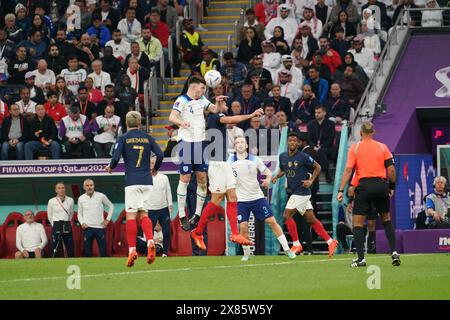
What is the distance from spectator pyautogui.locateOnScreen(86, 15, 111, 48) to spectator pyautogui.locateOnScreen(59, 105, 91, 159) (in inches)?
155

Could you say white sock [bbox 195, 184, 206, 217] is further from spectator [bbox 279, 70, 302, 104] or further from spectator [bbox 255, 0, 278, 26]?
spectator [bbox 255, 0, 278, 26]

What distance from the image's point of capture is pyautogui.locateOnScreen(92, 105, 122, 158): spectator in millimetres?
28047

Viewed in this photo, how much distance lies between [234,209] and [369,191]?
148 inches

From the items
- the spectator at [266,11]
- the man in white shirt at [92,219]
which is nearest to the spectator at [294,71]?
the spectator at [266,11]

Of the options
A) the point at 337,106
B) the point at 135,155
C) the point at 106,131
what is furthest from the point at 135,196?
the point at 106,131

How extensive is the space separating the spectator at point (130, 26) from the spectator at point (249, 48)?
3.18 meters

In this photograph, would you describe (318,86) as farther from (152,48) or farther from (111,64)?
(111,64)

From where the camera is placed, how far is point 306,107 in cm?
2700

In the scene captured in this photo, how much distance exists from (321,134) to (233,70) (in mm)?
3716

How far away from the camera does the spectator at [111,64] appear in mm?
30344

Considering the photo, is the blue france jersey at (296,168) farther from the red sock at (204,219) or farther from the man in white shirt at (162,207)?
the man in white shirt at (162,207)

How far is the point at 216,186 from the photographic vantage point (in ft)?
66.9
